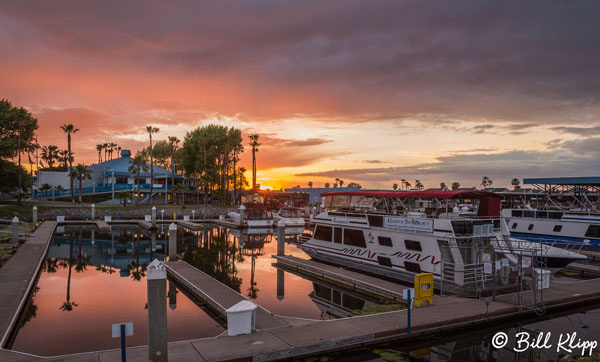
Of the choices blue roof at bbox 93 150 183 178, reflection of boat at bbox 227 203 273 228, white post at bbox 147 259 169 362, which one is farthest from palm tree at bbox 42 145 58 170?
white post at bbox 147 259 169 362

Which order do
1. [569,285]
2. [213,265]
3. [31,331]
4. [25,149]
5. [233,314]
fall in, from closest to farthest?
[233,314]
[31,331]
[569,285]
[213,265]
[25,149]

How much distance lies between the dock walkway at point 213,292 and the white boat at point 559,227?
24.3 m

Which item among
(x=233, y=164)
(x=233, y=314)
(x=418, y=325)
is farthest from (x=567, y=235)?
(x=233, y=164)

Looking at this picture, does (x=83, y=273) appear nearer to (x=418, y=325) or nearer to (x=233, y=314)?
(x=233, y=314)

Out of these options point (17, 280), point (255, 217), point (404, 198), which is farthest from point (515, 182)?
point (17, 280)

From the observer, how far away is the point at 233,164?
113 metres

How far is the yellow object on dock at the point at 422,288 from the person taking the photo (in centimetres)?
1605

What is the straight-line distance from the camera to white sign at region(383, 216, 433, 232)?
21.9m

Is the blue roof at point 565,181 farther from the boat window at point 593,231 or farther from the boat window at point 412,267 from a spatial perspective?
the boat window at point 412,267

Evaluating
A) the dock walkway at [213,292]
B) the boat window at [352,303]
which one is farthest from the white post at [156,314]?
the boat window at [352,303]

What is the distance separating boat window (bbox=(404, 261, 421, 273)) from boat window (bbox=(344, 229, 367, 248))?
3.81 meters

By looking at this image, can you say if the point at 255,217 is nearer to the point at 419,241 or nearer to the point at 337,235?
the point at 337,235

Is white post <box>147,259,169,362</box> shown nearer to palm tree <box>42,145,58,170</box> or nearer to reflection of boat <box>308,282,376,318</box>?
reflection of boat <box>308,282,376,318</box>

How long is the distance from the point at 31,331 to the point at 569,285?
24.7m
